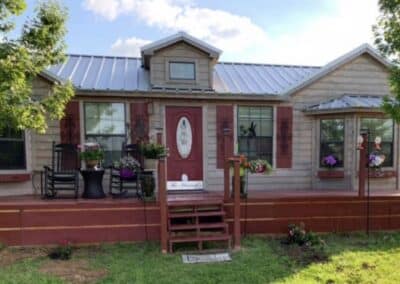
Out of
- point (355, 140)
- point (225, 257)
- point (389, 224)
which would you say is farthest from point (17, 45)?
point (389, 224)

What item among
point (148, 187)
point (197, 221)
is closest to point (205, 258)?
point (197, 221)

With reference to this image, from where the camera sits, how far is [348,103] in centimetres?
673

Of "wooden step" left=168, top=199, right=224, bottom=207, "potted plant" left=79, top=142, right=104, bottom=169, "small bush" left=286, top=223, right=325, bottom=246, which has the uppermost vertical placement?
"potted plant" left=79, top=142, right=104, bottom=169

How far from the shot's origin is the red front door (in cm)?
664

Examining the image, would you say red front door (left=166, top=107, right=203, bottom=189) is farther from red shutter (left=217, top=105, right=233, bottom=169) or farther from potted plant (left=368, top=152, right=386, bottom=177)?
potted plant (left=368, top=152, right=386, bottom=177)

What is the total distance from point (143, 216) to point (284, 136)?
3637mm

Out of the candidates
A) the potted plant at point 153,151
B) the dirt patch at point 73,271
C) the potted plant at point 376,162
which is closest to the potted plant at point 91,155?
the potted plant at point 153,151

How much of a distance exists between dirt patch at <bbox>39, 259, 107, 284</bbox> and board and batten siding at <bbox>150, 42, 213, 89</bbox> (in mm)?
3743

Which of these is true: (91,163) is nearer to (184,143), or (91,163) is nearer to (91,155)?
(91,155)

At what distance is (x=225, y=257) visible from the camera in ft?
15.0

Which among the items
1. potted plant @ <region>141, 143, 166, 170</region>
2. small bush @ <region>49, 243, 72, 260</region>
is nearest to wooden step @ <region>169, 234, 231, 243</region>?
potted plant @ <region>141, 143, 166, 170</region>

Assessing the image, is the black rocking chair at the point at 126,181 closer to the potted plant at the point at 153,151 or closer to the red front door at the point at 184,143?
the potted plant at the point at 153,151

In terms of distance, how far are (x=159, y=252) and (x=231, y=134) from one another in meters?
3.04

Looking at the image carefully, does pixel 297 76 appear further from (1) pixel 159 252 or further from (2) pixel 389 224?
(1) pixel 159 252
